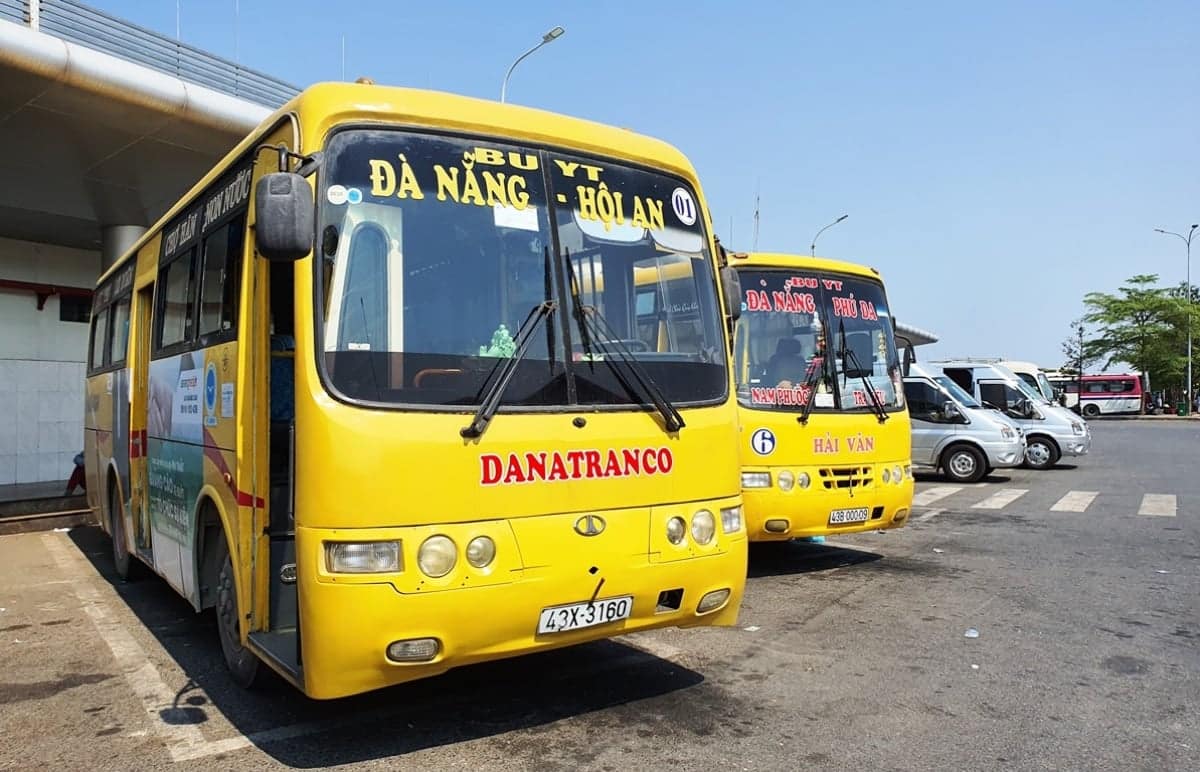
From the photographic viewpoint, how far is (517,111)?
4809mm

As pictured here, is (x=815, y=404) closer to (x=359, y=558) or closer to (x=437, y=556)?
(x=437, y=556)

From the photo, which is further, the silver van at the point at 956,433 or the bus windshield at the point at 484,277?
the silver van at the point at 956,433

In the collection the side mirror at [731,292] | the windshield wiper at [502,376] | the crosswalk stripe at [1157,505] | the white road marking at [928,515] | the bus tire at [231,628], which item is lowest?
the white road marking at [928,515]

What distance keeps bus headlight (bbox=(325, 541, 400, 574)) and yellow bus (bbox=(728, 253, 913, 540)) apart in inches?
185

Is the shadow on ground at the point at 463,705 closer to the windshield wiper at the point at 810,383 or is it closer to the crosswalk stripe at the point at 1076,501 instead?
the windshield wiper at the point at 810,383

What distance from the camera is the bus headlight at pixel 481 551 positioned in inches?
162

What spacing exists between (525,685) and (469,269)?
2410 millimetres

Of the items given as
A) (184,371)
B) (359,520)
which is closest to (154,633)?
(184,371)

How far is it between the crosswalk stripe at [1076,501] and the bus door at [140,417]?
11846mm

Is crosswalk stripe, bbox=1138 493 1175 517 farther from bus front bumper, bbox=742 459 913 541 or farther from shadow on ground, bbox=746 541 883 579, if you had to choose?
bus front bumper, bbox=742 459 913 541

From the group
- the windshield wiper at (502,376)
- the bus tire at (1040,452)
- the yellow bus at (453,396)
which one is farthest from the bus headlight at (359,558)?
the bus tire at (1040,452)

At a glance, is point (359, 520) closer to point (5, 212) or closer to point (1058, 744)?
point (1058, 744)

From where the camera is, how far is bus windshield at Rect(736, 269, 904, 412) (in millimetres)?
8633

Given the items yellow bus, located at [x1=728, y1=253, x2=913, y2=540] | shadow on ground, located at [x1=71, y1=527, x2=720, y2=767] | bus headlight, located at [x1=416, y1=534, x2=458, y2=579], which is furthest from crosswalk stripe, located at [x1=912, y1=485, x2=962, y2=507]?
bus headlight, located at [x1=416, y1=534, x2=458, y2=579]
